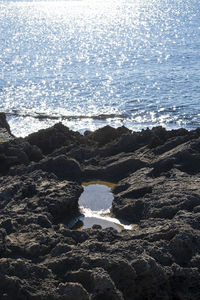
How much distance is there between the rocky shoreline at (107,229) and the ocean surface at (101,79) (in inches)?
621

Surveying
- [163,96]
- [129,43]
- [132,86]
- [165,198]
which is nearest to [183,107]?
[163,96]

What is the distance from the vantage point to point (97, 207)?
78.9ft

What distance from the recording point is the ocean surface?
4741 cm

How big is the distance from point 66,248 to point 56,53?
2930 inches

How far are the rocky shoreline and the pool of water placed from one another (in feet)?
1.40

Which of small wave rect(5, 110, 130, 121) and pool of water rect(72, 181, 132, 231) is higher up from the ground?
small wave rect(5, 110, 130, 121)

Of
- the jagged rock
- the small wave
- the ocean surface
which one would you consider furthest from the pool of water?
the small wave

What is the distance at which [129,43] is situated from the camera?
324ft

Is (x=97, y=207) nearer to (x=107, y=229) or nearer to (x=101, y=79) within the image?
(x=107, y=229)

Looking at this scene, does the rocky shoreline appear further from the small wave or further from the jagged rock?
the small wave

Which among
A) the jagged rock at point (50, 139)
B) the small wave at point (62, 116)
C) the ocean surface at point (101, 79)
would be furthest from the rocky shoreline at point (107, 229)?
the small wave at point (62, 116)

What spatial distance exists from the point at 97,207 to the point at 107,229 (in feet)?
19.6

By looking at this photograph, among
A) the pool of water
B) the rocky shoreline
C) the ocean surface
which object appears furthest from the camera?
the ocean surface

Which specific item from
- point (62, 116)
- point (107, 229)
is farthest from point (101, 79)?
point (107, 229)
